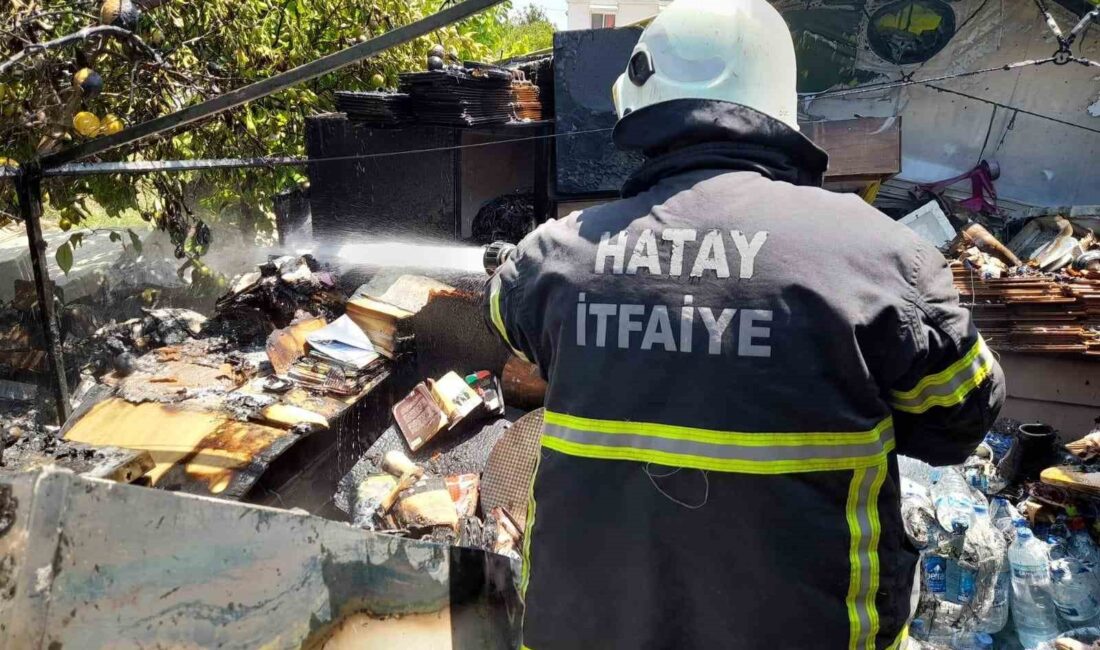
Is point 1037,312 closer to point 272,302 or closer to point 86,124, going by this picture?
point 272,302

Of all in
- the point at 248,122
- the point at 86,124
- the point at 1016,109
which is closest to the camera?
the point at 86,124

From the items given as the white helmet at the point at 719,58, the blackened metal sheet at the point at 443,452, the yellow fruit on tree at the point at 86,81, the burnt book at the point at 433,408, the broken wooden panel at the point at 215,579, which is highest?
the white helmet at the point at 719,58

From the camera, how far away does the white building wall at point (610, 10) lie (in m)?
31.0

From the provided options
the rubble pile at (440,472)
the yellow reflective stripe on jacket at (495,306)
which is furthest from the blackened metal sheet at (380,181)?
Result: the yellow reflective stripe on jacket at (495,306)

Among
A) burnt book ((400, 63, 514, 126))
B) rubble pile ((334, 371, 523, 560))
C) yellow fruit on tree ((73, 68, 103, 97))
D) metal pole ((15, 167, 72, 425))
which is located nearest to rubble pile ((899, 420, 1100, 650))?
rubble pile ((334, 371, 523, 560))

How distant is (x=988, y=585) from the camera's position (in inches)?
143

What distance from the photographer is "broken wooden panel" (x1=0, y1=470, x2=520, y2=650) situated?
1.18 metres

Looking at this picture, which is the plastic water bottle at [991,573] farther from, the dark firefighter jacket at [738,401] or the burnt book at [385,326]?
the burnt book at [385,326]

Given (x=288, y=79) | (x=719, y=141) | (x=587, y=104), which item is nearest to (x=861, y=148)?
(x=587, y=104)

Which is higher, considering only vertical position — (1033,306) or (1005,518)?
(1033,306)

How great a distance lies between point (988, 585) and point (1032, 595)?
0.69 feet

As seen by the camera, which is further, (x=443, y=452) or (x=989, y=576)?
(x=443, y=452)

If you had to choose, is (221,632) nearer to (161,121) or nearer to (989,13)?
(161,121)

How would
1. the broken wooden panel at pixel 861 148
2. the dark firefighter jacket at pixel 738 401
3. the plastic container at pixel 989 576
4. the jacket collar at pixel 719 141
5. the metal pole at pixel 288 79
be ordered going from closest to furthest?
1. the dark firefighter jacket at pixel 738 401
2. the jacket collar at pixel 719 141
3. the metal pole at pixel 288 79
4. the plastic container at pixel 989 576
5. the broken wooden panel at pixel 861 148
